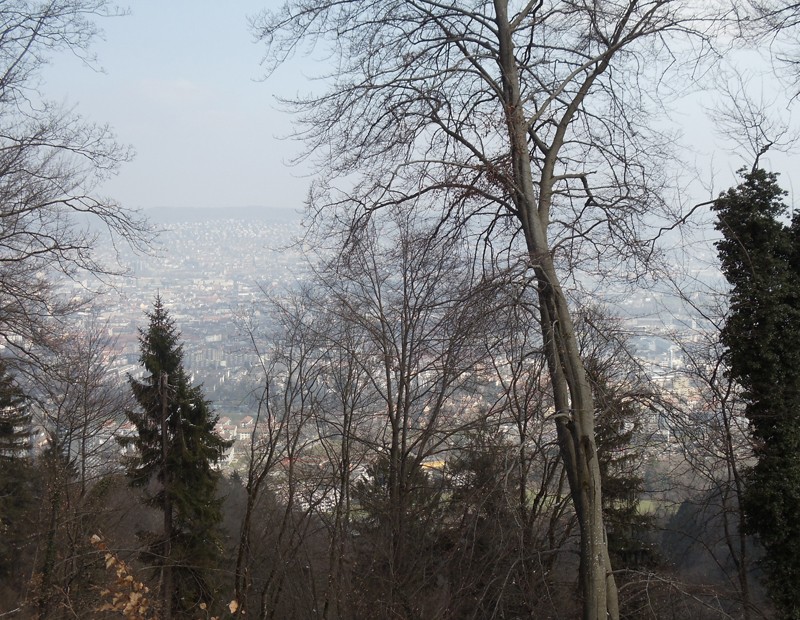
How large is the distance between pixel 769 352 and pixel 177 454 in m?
11.9

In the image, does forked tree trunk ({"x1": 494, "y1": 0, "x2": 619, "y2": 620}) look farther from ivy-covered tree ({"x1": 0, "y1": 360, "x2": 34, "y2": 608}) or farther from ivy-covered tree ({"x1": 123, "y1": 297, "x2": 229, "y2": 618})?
ivy-covered tree ({"x1": 0, "y1": 360, "x2": 34, "y2": 608})

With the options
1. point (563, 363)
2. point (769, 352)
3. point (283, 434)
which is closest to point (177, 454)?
point (283, 434)

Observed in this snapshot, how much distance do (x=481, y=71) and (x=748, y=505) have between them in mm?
6952

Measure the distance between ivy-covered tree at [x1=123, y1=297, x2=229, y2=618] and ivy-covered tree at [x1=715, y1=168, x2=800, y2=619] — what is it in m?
10.8

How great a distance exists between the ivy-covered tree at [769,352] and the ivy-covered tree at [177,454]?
35.5ft

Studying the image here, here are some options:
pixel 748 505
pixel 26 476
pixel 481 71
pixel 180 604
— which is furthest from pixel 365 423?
pixel 26 476

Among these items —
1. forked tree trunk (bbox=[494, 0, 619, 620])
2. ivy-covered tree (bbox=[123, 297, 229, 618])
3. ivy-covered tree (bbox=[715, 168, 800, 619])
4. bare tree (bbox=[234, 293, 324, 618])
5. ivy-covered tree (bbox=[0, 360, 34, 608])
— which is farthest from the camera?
ivy-covered tree (bbox=[0, 360, 34, 608])

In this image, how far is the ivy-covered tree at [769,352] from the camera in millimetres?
8328

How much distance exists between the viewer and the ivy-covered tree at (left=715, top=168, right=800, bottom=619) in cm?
833

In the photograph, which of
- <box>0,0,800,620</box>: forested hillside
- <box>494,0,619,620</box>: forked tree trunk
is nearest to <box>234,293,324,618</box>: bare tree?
<box>0,0,800,620</box>: forested hillside

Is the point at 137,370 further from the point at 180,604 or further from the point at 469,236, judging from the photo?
the point at 469,236

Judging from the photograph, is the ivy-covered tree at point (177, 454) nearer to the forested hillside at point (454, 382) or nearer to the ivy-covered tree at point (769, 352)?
the forested hillside at point (454, 382)

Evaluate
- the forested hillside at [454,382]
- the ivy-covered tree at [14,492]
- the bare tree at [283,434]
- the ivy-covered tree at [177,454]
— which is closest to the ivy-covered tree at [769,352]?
the forested hillside at [454,382]

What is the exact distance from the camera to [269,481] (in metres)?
11.9
